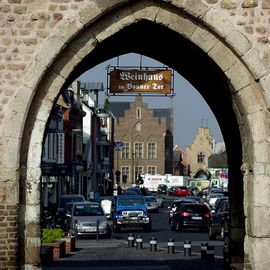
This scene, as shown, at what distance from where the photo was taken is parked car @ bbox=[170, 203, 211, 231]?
43812 mm

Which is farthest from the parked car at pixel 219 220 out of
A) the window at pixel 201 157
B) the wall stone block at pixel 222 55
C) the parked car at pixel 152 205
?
A: the window at pixel 201 157

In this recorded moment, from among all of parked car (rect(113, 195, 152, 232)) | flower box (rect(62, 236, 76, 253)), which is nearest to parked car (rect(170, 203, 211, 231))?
parked car (rect(113, 195, 152, 232))

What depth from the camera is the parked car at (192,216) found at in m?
43.8

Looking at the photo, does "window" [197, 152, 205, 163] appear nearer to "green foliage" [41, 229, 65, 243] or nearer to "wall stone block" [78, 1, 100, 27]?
"green foliage" [41, 229, 65, 243]

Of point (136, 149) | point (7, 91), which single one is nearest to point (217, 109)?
point (7, 91)

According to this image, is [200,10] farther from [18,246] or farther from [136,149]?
[136,149]

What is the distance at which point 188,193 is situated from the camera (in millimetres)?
98938

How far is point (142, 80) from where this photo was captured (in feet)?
62.6

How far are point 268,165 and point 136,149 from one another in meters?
118

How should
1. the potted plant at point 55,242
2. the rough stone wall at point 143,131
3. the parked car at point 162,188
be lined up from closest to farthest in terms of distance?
1. the potted plant at point 55,242
2. the parked car at point 162,188
3. the rough stone wall at point 143,131

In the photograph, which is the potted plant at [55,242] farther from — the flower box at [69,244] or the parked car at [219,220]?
the parked car at [219,220]

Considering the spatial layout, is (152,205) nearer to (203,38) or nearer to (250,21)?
(203,38)

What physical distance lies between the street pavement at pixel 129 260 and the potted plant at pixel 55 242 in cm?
23

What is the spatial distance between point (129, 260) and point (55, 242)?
8.49 ft
